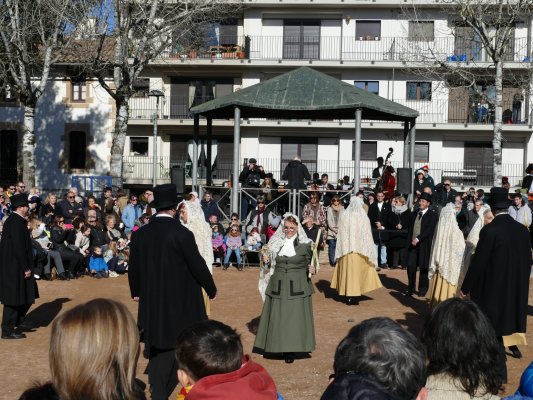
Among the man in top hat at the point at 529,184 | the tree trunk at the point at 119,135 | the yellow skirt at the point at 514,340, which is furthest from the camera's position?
the tree trunk at the point at 119,135

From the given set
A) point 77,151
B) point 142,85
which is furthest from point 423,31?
point 77,151

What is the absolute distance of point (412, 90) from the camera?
39.0m

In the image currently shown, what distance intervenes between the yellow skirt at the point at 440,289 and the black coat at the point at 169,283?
567 centimetres

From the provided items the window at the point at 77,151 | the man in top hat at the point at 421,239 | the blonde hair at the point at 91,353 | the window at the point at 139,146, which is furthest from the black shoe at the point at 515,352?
the window at the point at 77,151

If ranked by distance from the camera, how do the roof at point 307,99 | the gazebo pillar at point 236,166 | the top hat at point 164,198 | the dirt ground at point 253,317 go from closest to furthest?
the top hat at point 164,198
the dirt ground at point 253,317
the roof at point 307,99
the gazebo pillar at point 236,166

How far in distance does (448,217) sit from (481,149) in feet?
91.8

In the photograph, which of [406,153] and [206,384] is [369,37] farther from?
[206,384]

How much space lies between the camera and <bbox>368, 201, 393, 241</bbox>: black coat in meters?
19.5

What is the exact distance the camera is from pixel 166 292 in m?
7.50

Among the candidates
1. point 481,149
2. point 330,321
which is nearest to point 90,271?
point 330,321

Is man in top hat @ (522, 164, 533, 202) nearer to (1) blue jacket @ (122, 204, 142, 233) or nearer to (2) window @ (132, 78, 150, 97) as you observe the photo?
(1) blue jacket @ (122, 204, 142, 233)

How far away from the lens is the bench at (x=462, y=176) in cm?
3834

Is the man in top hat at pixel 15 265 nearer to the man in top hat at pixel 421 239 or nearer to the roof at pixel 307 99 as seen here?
the man in top hat at pixel 421 239

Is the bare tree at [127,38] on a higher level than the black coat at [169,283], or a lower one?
higher
